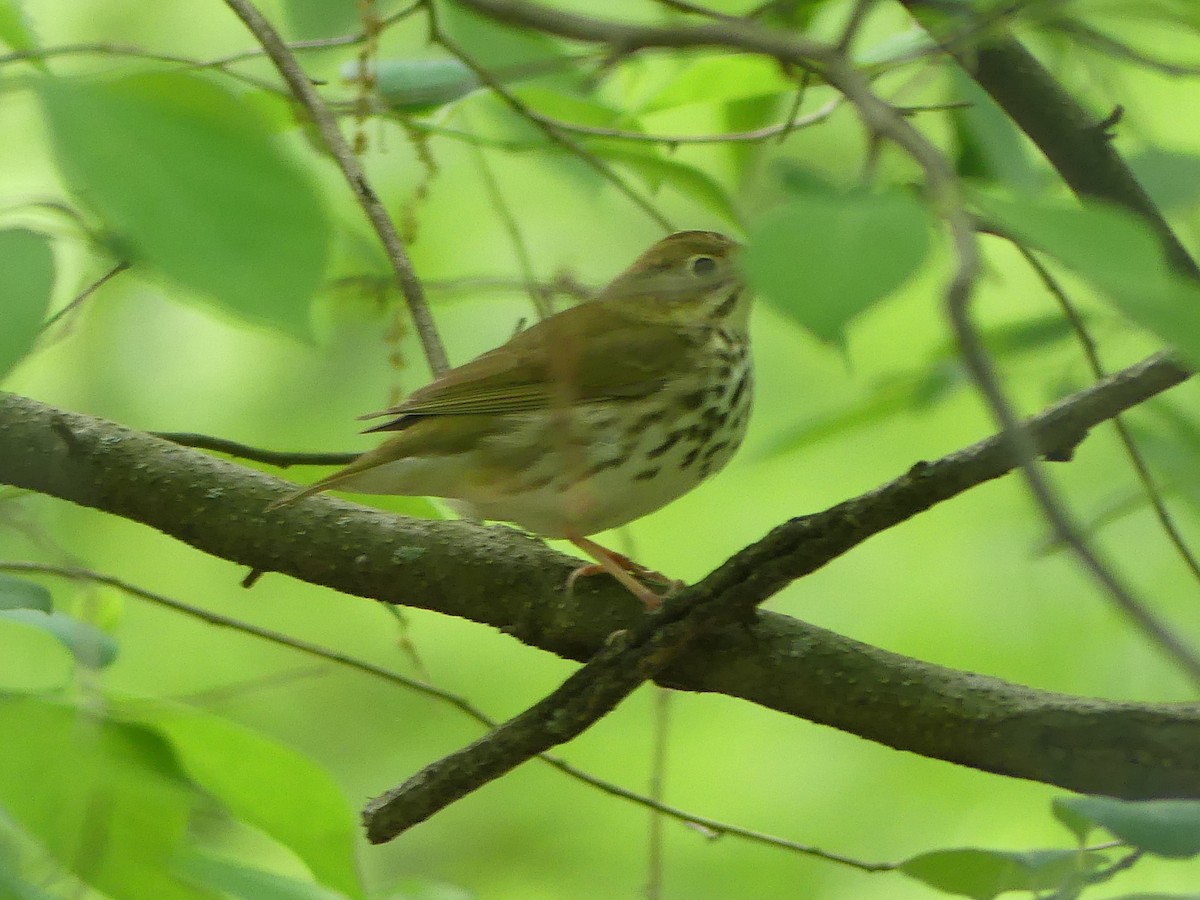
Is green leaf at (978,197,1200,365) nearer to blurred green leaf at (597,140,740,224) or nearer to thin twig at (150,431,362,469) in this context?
blurred green leaf at (597,140,740,224)

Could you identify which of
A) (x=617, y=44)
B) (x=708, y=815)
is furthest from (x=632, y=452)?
(x=708, y=815)

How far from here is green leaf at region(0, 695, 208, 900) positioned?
1043 mm

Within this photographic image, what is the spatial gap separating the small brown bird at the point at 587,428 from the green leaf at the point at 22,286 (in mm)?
1235

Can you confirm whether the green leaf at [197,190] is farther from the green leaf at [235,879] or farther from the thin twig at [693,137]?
the thin twig at [693,137]

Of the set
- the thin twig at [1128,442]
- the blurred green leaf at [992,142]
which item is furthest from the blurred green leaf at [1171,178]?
the thin twig at [1128,442]

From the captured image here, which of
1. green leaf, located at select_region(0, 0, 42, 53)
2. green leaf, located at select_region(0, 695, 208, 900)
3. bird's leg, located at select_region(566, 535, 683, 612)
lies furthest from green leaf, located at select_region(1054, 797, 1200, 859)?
green leaf, located at select_region(0, 0, 42, 53)

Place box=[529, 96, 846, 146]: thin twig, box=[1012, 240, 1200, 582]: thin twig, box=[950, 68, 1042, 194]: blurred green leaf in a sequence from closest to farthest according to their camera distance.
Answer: box=[950, 68, 1042, 194]: blurred green leaf → box=[1012, 240, 1200, 582]: thin twig → box=[529, 96, 846, 146]: thin twig

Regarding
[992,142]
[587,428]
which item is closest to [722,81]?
[992,142]

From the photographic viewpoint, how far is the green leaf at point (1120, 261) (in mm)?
404

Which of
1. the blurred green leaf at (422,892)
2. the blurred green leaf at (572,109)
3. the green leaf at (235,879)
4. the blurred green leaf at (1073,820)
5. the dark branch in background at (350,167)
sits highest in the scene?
the blurred green leaf at (572,109)

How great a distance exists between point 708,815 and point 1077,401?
2.67 m

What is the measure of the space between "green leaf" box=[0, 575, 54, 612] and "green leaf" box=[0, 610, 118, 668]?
89mm

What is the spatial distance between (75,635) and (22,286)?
741 millimetres

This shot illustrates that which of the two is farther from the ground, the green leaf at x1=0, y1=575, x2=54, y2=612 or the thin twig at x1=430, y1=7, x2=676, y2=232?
the thin twig at x1=430, y1=7, x2=676, y2=232
